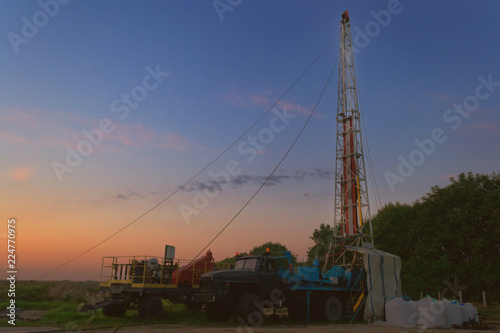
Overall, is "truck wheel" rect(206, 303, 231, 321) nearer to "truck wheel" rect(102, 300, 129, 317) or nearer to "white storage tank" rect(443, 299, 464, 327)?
"truck wheel" rect(102, 300, 129, 317)

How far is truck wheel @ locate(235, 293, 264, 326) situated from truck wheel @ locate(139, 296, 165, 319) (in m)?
3.29

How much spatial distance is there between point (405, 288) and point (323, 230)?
2276 cm

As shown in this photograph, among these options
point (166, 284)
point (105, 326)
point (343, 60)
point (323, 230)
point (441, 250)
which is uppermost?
point (343, 60)

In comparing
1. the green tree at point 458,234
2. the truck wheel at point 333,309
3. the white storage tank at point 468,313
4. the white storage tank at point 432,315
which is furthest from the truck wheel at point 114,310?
the green tree at point 458,234

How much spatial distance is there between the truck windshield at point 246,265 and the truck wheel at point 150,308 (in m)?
3.53

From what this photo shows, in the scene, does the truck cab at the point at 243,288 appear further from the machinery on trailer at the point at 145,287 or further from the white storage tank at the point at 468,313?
the white storage tank at the point at 468,313

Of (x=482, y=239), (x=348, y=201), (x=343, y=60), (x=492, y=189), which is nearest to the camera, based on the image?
(x=348, y=201)

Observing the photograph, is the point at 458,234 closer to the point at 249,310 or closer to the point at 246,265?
the point at 246,265

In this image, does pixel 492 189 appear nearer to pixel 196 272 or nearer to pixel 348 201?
pixel 348 201

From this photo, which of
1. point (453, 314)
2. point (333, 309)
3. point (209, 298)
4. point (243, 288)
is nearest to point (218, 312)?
point (209, 298)

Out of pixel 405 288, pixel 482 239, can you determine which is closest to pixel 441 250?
pixel 482 239

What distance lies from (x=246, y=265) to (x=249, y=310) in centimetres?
207

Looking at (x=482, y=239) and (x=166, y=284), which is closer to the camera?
(x=166, y=284)

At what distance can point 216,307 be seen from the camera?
53.5 ft
